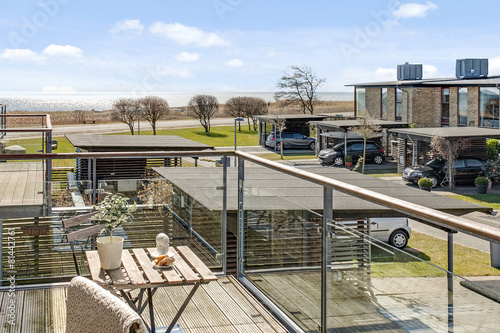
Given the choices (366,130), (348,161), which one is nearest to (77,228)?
(366,130)

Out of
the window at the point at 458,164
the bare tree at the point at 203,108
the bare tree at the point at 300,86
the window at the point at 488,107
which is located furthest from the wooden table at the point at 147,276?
the bare tree at the point at 300,86

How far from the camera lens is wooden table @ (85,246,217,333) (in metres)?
3.34

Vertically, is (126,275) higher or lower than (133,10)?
lower

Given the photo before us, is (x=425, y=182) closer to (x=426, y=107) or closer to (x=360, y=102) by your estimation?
(x=426, y=107)

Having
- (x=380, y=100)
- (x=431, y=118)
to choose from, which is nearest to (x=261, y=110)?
(x=380, y=100)

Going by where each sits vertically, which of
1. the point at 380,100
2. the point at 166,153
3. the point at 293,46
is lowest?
the point at 166,153

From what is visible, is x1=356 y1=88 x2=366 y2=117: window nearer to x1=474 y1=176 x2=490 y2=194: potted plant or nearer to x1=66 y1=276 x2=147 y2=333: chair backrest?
x1=474 y1=176 x2=490 y2=194: potted plant

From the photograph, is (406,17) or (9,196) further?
(406,17)

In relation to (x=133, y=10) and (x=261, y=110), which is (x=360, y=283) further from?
(x=133, y=10)

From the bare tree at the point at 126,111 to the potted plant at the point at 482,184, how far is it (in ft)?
142

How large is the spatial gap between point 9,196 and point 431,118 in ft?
106

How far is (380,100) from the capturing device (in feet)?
135

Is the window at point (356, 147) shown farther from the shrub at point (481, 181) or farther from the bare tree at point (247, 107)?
the bare tree at point (247, 107)

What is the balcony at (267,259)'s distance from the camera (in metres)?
2.32
